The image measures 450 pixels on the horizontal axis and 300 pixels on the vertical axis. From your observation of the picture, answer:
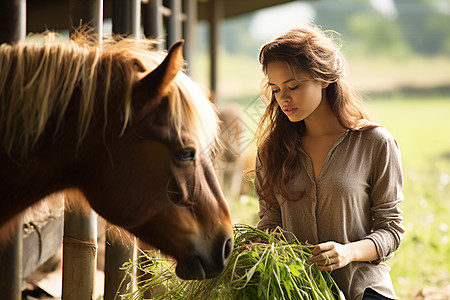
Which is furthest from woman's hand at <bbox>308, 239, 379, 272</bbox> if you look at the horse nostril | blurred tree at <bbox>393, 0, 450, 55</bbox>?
blurred tree at <bbox>393, 0, 450, 55</bbox>

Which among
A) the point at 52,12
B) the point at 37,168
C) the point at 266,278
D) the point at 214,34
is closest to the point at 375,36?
the point at 214,34

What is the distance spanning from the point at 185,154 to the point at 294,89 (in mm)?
611

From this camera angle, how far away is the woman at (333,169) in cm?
178

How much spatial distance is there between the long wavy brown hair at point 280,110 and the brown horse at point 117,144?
51 centimetres

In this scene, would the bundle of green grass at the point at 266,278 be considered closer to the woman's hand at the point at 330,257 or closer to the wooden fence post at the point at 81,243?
the woman's hand at the point at 330,257

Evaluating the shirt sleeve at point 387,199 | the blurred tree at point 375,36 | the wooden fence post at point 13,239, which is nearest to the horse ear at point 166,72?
the shirt sleeve at point 387,199

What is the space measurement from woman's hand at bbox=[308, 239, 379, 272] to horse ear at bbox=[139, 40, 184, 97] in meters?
0.74

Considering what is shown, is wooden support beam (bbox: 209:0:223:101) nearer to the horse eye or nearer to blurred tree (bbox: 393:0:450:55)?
the horse eye

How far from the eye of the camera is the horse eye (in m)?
1.40

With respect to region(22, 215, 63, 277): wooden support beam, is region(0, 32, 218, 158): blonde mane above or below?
above

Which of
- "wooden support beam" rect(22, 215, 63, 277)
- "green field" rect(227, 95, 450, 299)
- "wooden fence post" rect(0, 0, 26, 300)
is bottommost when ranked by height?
"green field" rect(227, 95, 450, 299)


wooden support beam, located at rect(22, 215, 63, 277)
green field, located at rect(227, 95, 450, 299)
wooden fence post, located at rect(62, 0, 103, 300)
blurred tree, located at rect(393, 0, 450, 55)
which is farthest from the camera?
blurred tree, located at rect(393, 0, 450, 55)

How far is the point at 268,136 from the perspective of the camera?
2096 millimetres

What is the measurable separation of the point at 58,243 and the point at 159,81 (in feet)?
6.56
